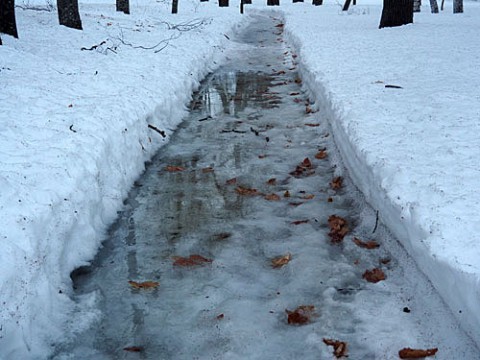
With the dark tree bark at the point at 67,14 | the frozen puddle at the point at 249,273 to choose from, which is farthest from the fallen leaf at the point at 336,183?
the dark tree bark at the point at 67,14

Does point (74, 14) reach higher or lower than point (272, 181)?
higher

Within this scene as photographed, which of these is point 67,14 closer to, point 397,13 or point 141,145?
point 141,145

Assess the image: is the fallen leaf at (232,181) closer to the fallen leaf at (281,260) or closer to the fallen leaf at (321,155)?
the fallen leaf at (321,155)

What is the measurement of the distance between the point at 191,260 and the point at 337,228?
4.17ft

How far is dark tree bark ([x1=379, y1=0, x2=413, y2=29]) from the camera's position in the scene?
43.0 feet

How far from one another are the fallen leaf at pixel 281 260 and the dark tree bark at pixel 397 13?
11132 millimetres

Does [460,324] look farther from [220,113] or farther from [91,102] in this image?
[220,113]

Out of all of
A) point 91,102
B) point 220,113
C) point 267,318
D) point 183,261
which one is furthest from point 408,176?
point 220,113

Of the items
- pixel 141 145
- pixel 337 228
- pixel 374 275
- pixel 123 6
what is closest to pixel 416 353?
pixel 374 275

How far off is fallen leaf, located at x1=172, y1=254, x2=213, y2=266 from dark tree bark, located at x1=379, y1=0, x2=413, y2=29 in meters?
11.3

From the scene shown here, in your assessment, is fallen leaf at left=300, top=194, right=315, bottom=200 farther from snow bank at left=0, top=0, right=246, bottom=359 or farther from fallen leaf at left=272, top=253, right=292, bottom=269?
snow bank at left=0, top=0, right=246, bottom=359

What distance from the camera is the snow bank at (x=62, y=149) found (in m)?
3.00

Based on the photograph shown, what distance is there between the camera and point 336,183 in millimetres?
5105

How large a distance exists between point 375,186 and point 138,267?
1.99 meters
